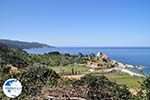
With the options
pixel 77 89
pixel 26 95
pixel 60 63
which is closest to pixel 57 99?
pixel 77 89

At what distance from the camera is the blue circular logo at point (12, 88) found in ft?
18.0

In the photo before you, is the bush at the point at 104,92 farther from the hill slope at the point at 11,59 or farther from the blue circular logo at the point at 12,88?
the hill slope at the point at 11,59

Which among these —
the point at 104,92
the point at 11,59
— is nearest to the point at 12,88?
the point at 104,92

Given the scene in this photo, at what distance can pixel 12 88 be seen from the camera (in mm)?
5531

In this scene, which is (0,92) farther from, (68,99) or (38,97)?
(68,99)

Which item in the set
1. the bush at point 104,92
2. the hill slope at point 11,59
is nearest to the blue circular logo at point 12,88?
the bush at point 104,92

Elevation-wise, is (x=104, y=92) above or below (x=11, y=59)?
above

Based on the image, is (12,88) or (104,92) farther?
(104,92)

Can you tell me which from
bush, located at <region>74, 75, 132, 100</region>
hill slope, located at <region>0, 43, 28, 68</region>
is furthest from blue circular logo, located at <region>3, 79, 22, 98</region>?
hill slope, located at <region>0, 43, 28, 68</region>

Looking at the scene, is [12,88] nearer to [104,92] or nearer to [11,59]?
[104,92]

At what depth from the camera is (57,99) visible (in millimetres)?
6281

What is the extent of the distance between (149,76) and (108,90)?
95cm

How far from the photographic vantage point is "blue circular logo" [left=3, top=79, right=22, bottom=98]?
216 inches

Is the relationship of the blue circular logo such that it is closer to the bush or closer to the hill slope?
the bush
